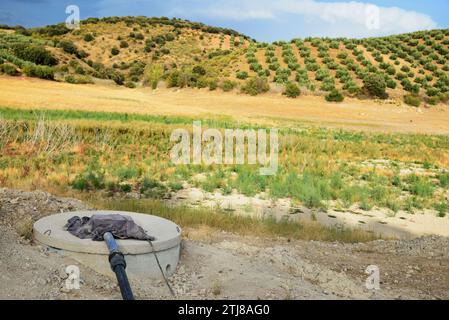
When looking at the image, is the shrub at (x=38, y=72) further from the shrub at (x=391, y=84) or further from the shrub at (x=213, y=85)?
the shrub at (x=391, y=84)

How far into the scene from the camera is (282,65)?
183ft

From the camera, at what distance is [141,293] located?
6.48m

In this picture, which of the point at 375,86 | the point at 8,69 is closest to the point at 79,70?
the point at 8,69

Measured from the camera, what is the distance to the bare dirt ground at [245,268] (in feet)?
21.1

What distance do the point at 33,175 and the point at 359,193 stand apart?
27.2ft

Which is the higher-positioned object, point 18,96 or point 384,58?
point 384,58

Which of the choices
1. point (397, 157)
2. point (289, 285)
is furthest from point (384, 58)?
point (289, 285)

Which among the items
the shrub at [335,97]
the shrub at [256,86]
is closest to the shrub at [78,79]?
the shrub at [256,86]

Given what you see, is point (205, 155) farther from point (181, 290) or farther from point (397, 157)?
point (181, 290)

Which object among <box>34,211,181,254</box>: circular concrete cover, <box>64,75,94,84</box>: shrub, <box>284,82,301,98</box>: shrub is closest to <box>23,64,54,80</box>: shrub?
<box>64,75,94,84</box>: shrub

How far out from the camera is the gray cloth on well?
711cm

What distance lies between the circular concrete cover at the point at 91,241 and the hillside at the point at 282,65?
3925 cm

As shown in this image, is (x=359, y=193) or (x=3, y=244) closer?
(x=3, y=244)

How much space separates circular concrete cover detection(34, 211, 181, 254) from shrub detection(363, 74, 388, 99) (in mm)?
41438
